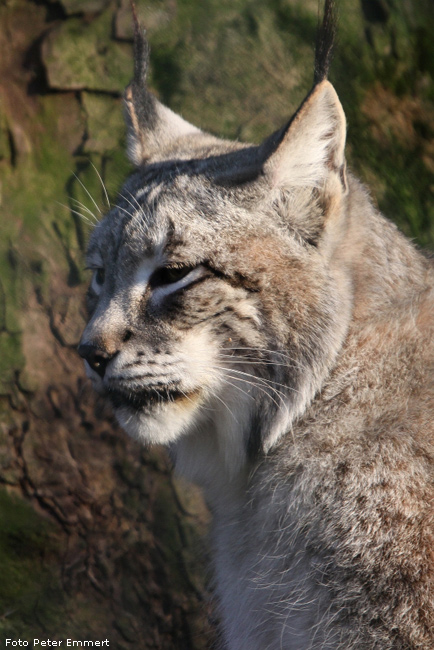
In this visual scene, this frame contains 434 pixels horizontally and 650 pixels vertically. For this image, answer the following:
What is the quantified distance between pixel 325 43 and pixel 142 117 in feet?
3.76

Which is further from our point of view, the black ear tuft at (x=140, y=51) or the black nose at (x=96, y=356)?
the black ear tuft at (x=140, y=51)

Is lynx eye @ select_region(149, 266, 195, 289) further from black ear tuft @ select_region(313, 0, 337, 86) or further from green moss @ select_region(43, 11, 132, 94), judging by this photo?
green moss @ select_region(43, 11, 132, 94)

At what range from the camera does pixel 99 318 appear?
283 cm

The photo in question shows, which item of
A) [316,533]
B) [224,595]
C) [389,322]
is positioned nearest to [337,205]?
[389,322]

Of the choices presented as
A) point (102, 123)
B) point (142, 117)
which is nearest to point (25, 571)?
point (142, 117)

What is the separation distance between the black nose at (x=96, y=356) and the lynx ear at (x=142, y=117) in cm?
119

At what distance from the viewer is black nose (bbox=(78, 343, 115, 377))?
276cm

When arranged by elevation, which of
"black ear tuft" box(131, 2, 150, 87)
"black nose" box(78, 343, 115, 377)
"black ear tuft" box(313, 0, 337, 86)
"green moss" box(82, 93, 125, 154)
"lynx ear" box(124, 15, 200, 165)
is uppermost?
"black ear tuft" box(313, 0, 337, 86)

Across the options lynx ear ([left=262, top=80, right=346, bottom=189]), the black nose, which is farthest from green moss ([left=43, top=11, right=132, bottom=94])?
the black nose

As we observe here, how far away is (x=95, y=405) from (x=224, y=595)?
1.65 meters

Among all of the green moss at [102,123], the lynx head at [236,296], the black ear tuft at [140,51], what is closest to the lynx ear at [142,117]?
the black ear tuft at [140,51]

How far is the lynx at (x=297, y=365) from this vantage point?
104 inches

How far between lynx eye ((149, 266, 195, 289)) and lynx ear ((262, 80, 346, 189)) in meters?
0.49

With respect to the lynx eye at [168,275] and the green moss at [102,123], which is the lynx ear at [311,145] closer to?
the lynx eye at [168,275]
